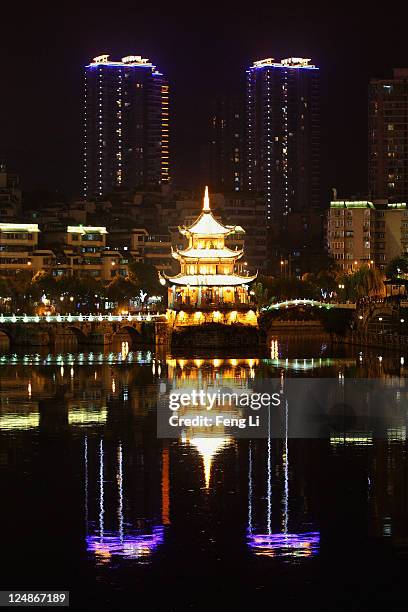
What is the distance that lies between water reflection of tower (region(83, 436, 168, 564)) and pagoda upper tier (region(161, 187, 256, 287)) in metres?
58.6

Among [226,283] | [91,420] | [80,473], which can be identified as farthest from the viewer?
[226,283]

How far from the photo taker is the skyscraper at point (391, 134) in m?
191

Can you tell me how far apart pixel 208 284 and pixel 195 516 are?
6920 centimetres

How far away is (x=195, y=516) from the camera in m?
31.6

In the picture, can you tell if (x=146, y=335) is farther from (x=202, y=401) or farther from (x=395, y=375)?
(x=202, y=401)

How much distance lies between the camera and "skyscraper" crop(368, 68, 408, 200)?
191125mm

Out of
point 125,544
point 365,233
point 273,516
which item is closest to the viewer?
point 125,544

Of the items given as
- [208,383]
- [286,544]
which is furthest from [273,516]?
[208,383]

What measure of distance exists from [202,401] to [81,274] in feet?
289

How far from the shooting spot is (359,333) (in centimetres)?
10256

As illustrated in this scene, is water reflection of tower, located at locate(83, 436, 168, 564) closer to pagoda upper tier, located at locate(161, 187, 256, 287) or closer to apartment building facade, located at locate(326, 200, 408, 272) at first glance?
pagoda upper tier, located at locate(161, 187, 256, 287)

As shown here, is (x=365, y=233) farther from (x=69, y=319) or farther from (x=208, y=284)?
(x=69, y=319)

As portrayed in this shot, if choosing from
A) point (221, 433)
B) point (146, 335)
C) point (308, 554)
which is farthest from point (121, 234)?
point (308, 554)

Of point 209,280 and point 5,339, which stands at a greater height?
point 209,280
